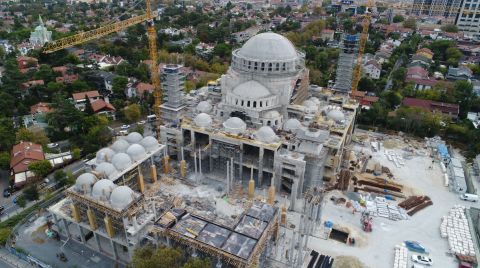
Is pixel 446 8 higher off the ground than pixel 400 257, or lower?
higher

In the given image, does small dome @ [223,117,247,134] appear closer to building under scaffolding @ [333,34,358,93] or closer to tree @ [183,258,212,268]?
tree @ [183,258,212,268]

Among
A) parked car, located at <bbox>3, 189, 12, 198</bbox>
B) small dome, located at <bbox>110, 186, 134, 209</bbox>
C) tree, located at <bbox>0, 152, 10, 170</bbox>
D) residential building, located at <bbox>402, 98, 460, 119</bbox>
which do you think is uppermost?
small dome, located at <bbox>110, 186, 134, 209</bbox>

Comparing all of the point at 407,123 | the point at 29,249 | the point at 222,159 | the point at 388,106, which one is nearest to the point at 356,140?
the point at 407,123

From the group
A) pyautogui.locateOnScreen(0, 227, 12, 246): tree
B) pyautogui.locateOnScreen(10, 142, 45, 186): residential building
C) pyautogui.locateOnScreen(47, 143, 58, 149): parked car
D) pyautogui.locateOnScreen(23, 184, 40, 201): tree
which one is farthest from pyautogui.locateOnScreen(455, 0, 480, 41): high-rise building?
pyautogui.locateOnScreen(0, 227, 12, 246): tree

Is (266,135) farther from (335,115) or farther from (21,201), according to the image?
(21,201)

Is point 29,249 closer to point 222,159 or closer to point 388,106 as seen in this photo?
point 222,159

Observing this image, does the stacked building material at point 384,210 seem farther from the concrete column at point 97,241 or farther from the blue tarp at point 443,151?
the concrete column at point 97,241

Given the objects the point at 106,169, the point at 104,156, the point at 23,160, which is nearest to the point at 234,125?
the point at 104,156

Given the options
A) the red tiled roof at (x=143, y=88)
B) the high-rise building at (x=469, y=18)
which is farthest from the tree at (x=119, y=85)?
the high-rise building at (x=469, y=18)
